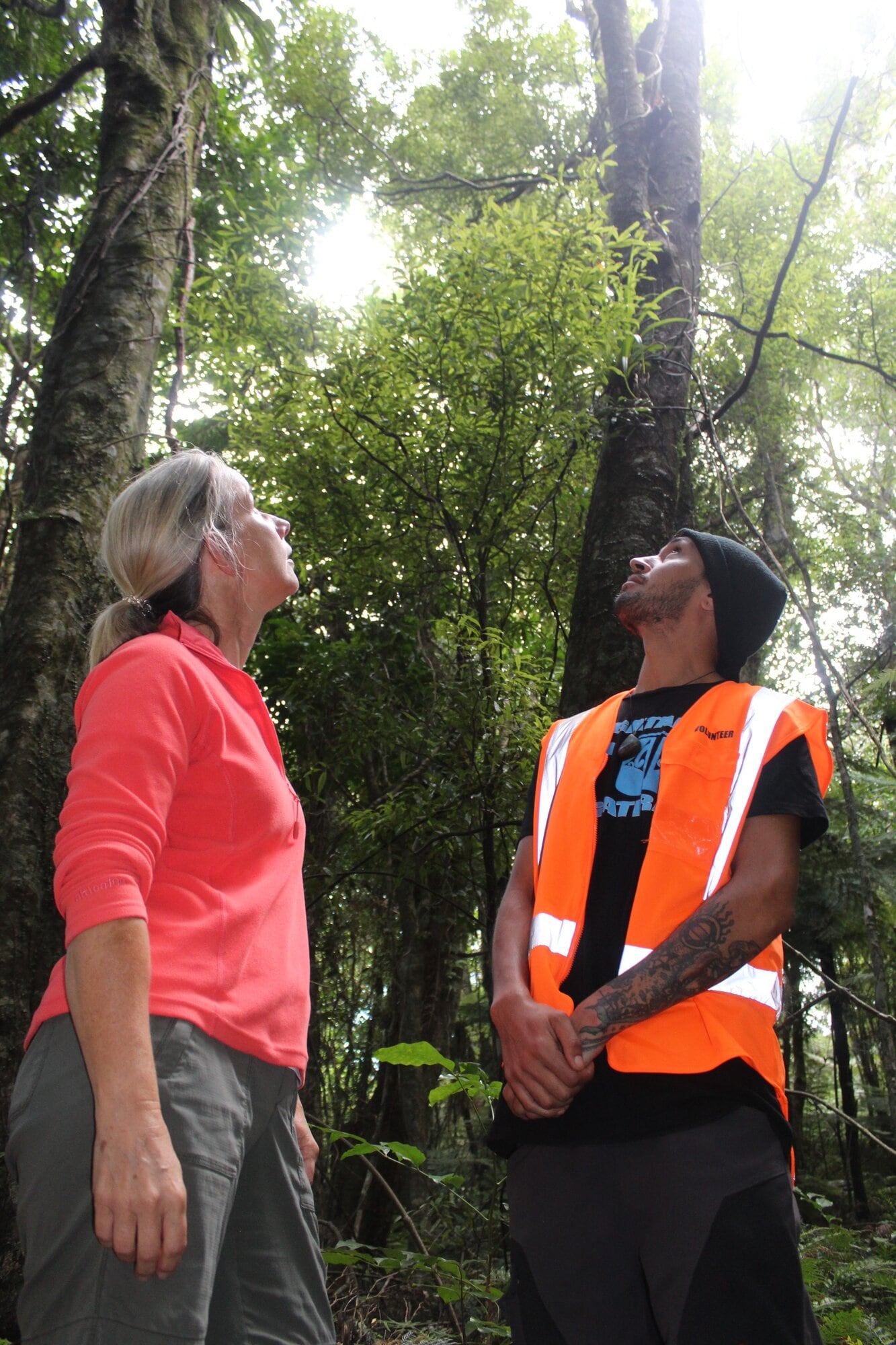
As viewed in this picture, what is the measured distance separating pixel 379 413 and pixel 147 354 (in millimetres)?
936

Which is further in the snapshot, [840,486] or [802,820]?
[840,486]

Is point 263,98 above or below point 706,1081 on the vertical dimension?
above

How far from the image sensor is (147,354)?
3.39m

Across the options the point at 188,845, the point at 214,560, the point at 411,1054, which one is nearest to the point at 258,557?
the point at 214,560

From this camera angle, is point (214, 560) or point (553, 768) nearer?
point (214, 560)

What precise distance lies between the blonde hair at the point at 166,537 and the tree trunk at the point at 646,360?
5.39 feet

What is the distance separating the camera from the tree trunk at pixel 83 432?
2521mm

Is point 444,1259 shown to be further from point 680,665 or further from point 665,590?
point 665,590

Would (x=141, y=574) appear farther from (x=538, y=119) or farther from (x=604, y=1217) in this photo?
(x=538, y=119)

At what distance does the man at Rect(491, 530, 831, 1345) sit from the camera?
157cm

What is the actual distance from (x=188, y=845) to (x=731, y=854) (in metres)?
1.05

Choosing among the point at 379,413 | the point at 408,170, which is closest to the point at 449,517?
the point at 379,413

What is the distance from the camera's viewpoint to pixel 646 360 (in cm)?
396

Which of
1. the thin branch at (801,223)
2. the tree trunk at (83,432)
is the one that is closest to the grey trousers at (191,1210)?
the tree trunk at (83,432)
